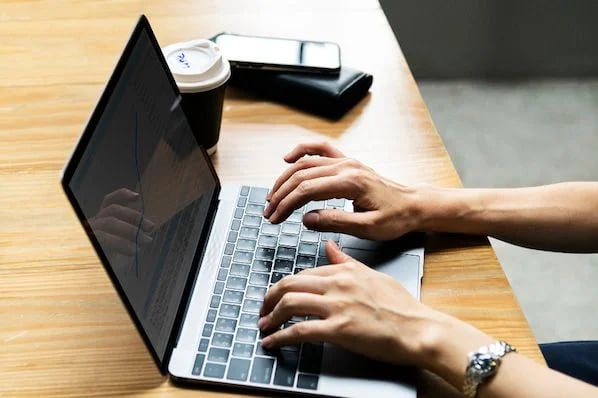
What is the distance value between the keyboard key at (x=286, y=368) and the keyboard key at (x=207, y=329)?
2.8 inches

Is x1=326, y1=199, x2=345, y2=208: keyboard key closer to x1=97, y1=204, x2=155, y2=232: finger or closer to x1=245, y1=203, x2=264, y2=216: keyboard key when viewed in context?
x1=245, y1=203, x2=264, y2=216: keyboard key

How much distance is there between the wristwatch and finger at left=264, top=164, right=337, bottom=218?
258 mm

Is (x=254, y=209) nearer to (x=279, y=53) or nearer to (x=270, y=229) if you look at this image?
(x=270, y=229)

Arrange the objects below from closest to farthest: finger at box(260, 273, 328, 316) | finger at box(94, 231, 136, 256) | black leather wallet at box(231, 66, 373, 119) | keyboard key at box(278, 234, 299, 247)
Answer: finger at box(94, 231, 136, 256), finger at box(260, 273, 328, 316), keyboard key at box(278, 234, 299, 247), black leather wallet at box(231, 66, 373, 119)

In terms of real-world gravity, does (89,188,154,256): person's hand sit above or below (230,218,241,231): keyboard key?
above

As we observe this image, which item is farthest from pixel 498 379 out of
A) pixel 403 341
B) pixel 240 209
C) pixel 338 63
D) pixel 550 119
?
pixel 550 119

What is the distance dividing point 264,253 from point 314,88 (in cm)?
27

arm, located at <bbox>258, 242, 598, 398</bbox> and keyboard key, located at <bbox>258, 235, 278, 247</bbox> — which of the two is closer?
arm, located at <bbox>258, 242, 598, 398</bbox>

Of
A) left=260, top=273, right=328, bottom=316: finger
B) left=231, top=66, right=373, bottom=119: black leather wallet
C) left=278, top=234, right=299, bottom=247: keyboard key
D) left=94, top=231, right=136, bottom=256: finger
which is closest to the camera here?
left=94, top=231, right=136, bottom=256: finger

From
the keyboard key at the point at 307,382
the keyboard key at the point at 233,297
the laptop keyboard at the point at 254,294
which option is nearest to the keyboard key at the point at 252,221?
the laptop keyboard at the point at 254,294

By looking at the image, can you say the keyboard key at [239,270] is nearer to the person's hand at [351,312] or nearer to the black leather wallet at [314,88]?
the person's hand at [351,312]

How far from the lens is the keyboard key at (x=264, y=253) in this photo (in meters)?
0.73

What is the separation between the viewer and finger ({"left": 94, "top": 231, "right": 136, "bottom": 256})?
541mm

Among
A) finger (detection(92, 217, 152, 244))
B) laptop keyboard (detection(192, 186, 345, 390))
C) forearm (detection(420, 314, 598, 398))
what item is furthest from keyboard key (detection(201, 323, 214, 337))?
forearm (detection(420, 314, 598, 398))
